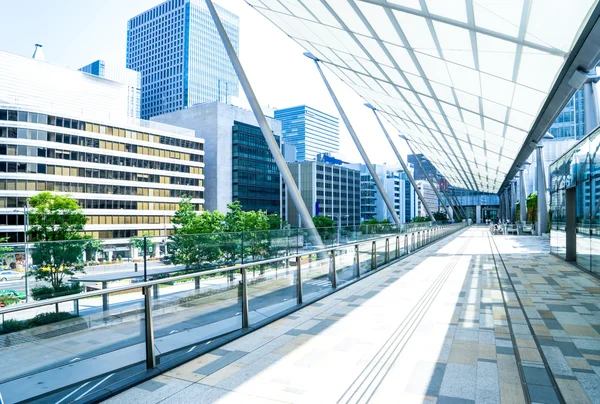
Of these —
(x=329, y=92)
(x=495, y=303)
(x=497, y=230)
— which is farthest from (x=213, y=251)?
(x=497, y=230)

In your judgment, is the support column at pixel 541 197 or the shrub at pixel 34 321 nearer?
the shrub at pixel 34 321

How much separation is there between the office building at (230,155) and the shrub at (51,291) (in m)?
72.3

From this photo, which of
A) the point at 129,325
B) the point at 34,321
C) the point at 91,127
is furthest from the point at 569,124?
A: the point at 91,127

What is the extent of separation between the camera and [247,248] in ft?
32.6

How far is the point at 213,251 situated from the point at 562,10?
24.4 feet

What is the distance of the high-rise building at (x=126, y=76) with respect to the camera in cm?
13738

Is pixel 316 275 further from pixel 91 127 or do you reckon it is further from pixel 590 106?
pixel 91 127

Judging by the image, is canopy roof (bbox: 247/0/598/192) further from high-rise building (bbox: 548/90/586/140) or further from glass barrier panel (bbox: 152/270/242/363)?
high-rise building (bbox: 548/90/586/140)

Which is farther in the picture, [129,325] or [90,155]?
[90,155]

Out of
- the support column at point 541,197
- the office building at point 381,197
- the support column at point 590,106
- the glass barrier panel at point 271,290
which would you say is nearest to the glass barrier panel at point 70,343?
the glass barrier panel at point 271,290

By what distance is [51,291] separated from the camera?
20.2 feet

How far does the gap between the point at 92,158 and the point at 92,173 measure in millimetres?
2114

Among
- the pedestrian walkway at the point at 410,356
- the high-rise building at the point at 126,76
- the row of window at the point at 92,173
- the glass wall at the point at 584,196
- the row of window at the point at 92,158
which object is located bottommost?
the pedestrian walkway at the point at 410,356

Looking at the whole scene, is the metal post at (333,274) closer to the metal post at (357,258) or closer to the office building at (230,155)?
the metal post at (357,258)
